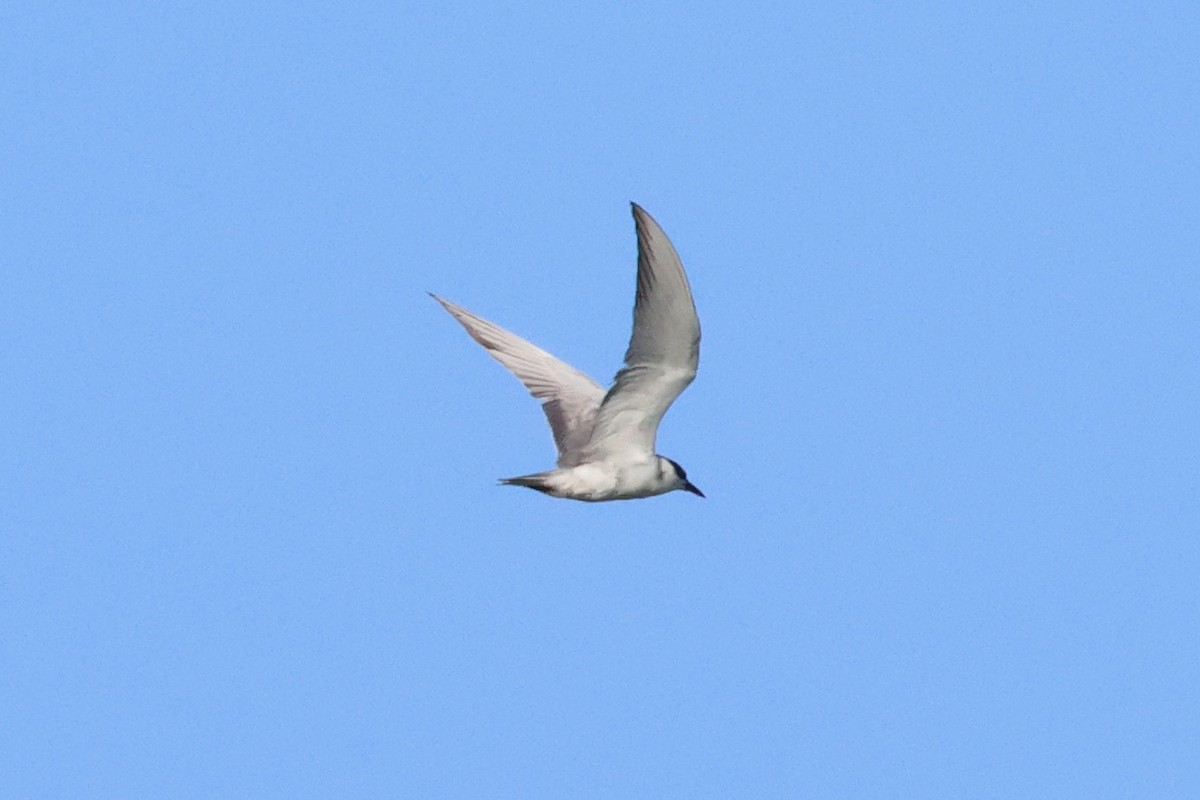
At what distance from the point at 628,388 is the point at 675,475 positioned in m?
1.39

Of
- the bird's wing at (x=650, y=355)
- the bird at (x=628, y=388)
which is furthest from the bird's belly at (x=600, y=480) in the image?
the bird's wing at (x=650, y=355)

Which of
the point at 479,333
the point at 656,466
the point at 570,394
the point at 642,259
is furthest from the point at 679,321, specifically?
the point at 479,333

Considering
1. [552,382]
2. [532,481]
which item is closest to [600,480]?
[532,481]

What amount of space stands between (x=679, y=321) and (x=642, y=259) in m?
0.64

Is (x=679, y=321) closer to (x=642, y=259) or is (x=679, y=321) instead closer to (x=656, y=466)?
(x=642, y=259)

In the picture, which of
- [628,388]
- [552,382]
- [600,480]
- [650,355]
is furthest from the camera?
[552,382]

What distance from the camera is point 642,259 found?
433 inches

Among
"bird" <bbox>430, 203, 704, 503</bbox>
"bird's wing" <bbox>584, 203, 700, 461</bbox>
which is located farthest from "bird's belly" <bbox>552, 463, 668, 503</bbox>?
"bird's wing" <bbox>584, 203, 700, 461</bbox>

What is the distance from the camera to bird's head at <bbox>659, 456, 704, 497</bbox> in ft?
43.1

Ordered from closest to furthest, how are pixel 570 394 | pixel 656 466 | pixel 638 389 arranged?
1. pixel 638 389
2. pixel 656 466
3. pixel 570 394

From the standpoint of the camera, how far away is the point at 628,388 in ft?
39.9

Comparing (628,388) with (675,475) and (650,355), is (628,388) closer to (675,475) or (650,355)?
(650,355)

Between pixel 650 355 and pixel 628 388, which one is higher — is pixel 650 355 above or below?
above

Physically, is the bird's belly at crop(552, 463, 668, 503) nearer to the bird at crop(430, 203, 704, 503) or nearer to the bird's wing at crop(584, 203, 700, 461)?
the bird at crop(430, 203, 704, 503)
